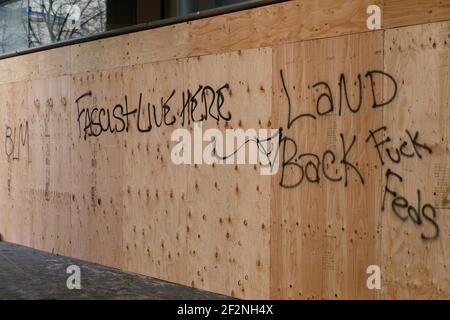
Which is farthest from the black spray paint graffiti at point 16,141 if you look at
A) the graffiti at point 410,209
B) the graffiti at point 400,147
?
the graffiti at point 410,209

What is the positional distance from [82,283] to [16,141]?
3.88m

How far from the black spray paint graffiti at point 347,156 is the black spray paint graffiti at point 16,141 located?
5383 mm

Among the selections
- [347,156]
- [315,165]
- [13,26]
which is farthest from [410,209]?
[13,26]

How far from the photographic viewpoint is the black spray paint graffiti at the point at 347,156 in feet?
17.5

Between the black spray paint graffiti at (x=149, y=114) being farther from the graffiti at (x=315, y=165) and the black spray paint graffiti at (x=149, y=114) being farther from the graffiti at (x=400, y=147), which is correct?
the graffiti at (x=400, y=147)

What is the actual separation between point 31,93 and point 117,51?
2.42m

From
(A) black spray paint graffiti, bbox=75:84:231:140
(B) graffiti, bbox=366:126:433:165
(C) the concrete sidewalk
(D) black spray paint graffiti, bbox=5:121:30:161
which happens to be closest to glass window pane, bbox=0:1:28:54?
(D) black spray paint graffiti, bbox=5:121:30:161

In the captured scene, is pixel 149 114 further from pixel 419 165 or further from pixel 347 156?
pixel 419 165

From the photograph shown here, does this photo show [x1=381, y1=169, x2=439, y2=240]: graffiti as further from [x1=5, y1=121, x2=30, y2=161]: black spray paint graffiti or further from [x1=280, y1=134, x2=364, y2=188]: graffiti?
[x1=5, y1=121, x2=30, y2=161]: black spray paint graffiti

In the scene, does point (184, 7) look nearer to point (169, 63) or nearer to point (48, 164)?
point (169, 63)

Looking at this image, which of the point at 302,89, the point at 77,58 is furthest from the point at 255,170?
the point at 77,58

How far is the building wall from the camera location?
210 inches

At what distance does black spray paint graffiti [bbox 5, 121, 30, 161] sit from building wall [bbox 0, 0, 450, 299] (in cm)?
111

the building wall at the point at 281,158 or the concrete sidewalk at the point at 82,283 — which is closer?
the building wall at the point at 281,158
